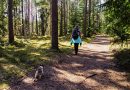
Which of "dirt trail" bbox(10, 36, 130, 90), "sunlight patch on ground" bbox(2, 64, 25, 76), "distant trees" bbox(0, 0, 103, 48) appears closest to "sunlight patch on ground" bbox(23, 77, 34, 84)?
"dirt trail" bbox(10, 36, 130, 90)

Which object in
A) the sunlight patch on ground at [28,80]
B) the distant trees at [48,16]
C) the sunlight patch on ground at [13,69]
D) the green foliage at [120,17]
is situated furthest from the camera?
the distant trees at [48,16]

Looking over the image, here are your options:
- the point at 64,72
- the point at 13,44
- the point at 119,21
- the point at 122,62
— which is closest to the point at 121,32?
the point at 119,21

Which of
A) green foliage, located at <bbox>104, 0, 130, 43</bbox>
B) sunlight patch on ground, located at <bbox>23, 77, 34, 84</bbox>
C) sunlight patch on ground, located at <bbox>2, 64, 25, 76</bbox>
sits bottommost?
sunlight patch on ground, located at <bbox>23, 77, 34, 84</bbox>

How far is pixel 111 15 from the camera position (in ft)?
44.2

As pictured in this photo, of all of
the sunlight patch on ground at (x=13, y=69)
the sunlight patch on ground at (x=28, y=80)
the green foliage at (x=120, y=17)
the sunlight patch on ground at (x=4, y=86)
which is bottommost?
the sunlight patch on ground at (x=4, y=86)

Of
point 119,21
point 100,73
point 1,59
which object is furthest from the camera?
point 1,59

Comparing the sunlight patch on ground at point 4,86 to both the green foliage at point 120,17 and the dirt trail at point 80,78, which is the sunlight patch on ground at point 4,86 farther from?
the green foliage at point 120,17

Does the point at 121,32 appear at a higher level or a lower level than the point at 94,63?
higher

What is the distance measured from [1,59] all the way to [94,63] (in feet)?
16.5

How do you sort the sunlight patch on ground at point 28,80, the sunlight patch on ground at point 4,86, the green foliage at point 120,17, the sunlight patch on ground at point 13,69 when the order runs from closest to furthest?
1. the sunlight patch on ground at point 4,86
2. the sunlight patch on ground at point 28,80
3. the sunlight patch on ground at point 13,69
4. the green foliage at point 120,17

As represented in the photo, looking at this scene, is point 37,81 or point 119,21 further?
point 119,21

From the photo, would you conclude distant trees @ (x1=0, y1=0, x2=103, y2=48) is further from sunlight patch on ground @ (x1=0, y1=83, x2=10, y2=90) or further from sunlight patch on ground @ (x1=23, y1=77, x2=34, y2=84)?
sunlight patch on ground @ (x1=0, y1=83, x2=10, y2=90)

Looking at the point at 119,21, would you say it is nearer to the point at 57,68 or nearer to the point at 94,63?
the point at 94,63

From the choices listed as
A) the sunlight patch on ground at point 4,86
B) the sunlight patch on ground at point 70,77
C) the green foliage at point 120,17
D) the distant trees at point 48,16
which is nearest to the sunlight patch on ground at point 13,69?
the sunlight patch on ground at point 4,86
